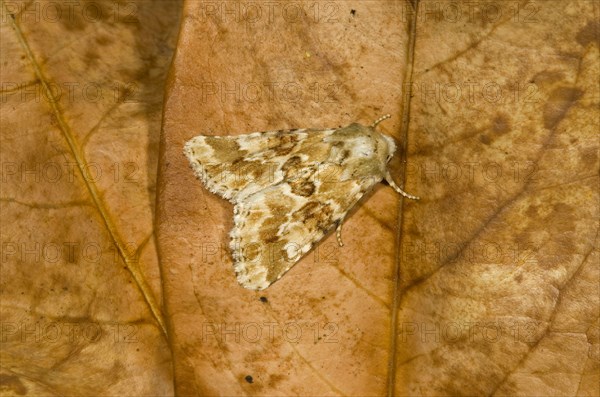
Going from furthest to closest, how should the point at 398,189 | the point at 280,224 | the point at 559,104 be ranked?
1. the point at 280,224
2. the point at 398,189
3. the point at 559,104

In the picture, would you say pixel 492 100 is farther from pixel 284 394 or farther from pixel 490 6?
pixel 284 394

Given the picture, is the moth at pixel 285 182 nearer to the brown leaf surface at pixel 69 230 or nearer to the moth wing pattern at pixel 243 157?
the moth wing pattern at pixel 243 157

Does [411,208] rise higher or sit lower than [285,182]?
lower

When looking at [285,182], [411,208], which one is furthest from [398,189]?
[285,182]

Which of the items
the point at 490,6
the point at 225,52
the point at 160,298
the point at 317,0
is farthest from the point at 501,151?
the point at 160,298

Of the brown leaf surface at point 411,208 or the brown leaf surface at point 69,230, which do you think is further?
the brown leaf surface at point 69,230

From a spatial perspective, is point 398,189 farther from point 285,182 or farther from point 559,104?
point 559,104

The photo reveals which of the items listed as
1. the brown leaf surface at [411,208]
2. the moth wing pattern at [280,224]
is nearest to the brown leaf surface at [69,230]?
the brown leaf surface at [411,208]
